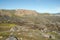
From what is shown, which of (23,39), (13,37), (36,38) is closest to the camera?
(13,37)

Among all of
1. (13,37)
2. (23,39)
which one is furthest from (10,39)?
(23,39)

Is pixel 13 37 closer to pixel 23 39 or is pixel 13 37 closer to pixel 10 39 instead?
pixel 10 39

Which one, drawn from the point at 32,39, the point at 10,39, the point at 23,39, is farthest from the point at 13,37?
the point at 32,39

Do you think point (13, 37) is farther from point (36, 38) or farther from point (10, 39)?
point (36, 38)

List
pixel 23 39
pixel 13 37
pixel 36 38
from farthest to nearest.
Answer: pixel 36 38 < pixel 23 39 < pixel 13 37

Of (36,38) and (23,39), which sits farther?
(36,38)

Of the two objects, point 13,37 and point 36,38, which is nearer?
point 13,37

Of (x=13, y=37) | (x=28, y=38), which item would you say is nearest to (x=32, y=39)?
A: (x=28, y=38)

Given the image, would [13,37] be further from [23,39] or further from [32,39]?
[32,39]
